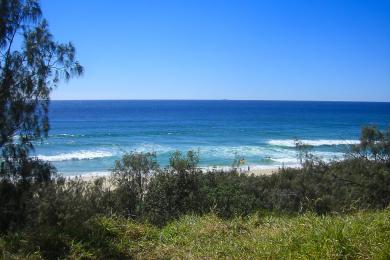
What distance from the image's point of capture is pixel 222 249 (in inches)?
226

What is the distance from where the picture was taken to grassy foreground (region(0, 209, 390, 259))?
4949 millimetres

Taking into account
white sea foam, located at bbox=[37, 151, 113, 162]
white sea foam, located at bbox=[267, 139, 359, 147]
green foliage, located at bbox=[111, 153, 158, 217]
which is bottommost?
white sea foam, located at bbox=[37, 151, 113, 162]

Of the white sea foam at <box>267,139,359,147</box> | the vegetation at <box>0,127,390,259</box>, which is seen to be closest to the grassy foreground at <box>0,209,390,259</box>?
the vegetation at <box>0,127,390,259</box>

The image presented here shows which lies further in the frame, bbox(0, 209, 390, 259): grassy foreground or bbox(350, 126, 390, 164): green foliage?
bbox(350, 126, 390, 164): green foliage

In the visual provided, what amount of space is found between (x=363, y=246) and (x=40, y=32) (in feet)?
25.1

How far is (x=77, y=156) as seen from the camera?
3369cm

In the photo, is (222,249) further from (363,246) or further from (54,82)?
(54,82)

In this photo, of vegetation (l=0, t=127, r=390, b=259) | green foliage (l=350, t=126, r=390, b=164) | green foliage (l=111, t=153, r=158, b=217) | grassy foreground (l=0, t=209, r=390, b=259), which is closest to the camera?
grassy foreground (l=0, t=209, r=390, b=259)

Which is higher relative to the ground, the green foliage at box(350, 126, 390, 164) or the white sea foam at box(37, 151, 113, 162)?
the green foliage at box(350, 126, 390, 164)

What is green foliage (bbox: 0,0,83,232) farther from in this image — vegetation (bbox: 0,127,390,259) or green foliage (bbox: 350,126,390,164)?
green foliage (bbox: 350,126,390,164)

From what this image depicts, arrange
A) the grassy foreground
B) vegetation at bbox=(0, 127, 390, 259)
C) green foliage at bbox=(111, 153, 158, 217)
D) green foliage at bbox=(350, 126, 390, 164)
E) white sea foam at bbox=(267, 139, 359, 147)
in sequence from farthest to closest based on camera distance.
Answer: white sea foam at bbox=(267, 139, 359, 147) → green foliage at bbox=(350, 126, 390, 164) → green foliage at bbox=(111, 153, 158, 217) → vegetation at bbox=(0, 127, 390, 259) → the grassy foreground

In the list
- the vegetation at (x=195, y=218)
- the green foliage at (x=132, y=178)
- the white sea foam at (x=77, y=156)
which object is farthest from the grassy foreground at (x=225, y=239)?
the white sea foam at (x=77, y=156)

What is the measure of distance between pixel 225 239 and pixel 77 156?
2931 centimetres

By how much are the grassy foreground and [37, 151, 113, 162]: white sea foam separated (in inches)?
1049
